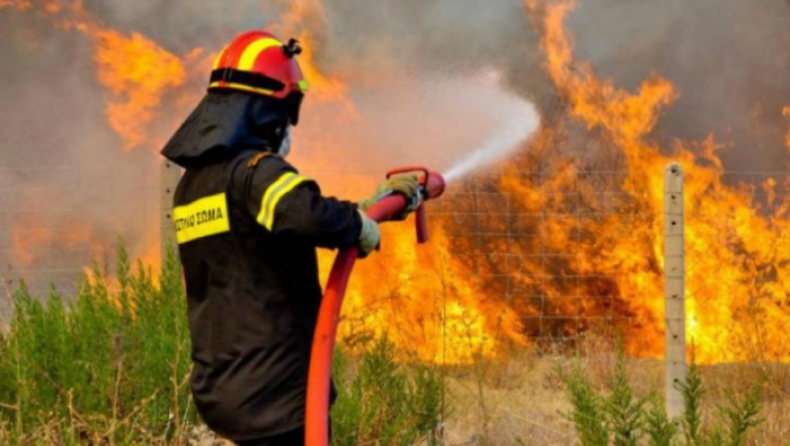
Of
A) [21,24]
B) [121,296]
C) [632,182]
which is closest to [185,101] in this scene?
[21,24]

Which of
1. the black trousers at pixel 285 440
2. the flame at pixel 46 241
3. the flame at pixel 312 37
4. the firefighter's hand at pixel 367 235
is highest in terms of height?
the flame at pixel 312 37

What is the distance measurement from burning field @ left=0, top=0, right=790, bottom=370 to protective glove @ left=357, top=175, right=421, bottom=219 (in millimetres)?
5798

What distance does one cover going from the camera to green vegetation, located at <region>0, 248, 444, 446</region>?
4680mm

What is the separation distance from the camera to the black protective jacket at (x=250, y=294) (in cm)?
319

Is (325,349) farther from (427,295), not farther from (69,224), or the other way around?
(69,224)

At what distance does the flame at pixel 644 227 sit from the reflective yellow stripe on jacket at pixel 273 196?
5921 millimetres

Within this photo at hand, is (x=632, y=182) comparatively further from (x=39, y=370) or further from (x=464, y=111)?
(x=39, y=370)

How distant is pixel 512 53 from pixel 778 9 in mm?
2818

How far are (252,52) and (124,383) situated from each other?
2.09 meters

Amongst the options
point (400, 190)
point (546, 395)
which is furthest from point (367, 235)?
point (546, 395)

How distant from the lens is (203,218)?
332 cm

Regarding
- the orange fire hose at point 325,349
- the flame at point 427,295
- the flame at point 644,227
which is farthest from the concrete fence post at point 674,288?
the orange fire hose at point 325,349

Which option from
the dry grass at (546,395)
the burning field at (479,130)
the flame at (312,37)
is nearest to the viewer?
the dry grass at (546,395)

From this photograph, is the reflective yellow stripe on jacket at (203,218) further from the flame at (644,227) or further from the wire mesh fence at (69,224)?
the wire mesh fence at (69,224)
